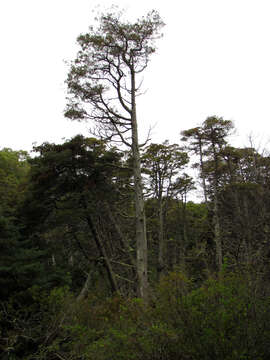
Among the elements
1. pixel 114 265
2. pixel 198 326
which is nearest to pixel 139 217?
pixel 198 326

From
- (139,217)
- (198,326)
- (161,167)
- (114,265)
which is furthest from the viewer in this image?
(161,167)

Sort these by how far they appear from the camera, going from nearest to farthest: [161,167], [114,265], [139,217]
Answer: [139,217], [114,265], [161,167]

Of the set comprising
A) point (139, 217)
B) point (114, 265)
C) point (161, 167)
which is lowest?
point (114, 265)

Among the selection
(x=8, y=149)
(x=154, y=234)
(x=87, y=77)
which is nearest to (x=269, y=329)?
Answer: (x=87, y=77)

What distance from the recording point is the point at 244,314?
297 cm

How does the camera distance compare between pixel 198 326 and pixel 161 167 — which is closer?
pixel 198 326

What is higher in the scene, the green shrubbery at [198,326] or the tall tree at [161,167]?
the tall tree at [161,167]

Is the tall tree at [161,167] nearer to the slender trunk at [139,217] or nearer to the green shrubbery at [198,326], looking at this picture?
the slender trunk at [139,217]

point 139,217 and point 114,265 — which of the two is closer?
point 139,217

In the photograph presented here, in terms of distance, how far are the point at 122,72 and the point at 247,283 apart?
6.95m

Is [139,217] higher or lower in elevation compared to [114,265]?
higher

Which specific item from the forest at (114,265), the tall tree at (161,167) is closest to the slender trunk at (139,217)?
the forest at (114,265)

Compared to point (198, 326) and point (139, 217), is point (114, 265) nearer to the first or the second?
point (139, 217)

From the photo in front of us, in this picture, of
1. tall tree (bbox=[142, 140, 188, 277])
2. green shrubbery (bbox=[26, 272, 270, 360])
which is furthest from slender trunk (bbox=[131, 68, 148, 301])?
tall tree (bbox=[142, 140, 188, 277])
